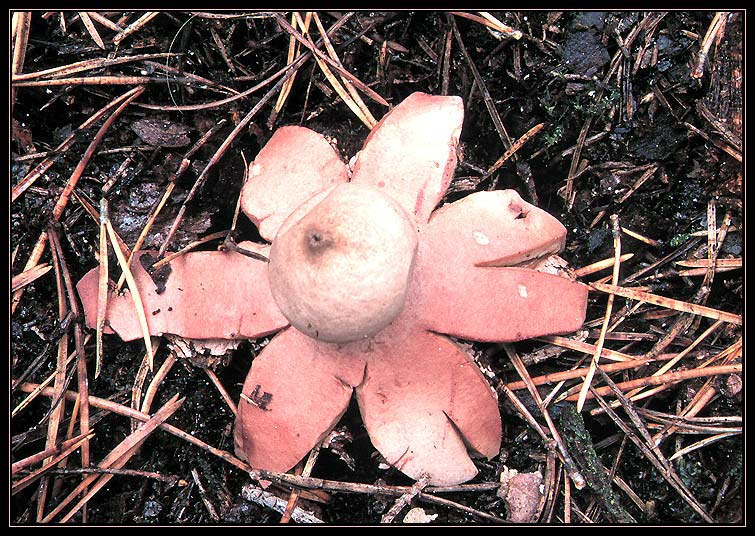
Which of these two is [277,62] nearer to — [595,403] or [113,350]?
[113,350]

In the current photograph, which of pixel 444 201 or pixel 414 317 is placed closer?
pixel 414 317

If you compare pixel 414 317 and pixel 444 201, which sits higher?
pixel 444 201

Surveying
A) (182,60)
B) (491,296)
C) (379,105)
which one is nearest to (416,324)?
(491,296)

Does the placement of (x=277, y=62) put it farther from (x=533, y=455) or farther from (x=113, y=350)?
(x=533, y=455)

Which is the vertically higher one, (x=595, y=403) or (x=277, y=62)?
(x=277, y=62)

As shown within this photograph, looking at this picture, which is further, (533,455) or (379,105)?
(379,105)

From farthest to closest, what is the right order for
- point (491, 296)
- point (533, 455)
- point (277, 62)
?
point (277, 62)
point (533, 455)
point (491, 296)

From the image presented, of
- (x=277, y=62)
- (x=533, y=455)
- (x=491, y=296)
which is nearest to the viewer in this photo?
(x=491, y=296)

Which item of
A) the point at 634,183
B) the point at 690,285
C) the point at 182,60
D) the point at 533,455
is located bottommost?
the point at 533,455
